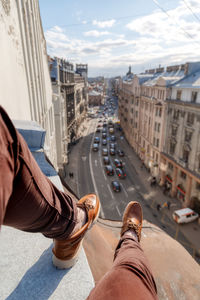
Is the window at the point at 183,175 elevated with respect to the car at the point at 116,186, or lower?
elevated

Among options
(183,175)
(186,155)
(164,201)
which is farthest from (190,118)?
(164,201)

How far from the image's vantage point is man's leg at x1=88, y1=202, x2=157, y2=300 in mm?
2143

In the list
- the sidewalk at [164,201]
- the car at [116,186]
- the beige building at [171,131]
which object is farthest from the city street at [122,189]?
the beige building at [171,131]

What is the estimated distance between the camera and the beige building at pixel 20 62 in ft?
24.9

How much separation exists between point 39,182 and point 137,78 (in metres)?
41.7

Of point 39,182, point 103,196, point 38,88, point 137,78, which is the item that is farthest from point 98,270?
point 137,78

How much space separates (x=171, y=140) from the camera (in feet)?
90.5

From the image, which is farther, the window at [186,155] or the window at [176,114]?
the window at [176,114]

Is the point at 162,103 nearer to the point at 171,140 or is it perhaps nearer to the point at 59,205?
the point at 171,140

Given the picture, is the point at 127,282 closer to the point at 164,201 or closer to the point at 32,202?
the point at 32,202

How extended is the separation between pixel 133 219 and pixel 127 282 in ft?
9.47

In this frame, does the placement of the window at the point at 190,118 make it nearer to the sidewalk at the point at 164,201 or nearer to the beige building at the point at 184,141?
the beige building at the point at 184,141

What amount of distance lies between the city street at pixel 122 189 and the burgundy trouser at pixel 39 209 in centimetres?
1994

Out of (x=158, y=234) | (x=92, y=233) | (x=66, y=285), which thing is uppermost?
(x=66, y=285)
